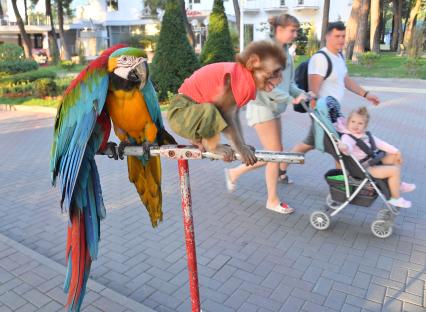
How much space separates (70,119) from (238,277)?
193 centimetres

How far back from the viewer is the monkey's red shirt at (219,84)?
2193 mm

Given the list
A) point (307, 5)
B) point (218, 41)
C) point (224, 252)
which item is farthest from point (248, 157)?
point (307, 5)

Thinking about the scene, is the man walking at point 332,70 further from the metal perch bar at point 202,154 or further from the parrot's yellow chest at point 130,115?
the metal perch bar at point 202,154

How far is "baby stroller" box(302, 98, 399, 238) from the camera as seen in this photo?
3.74 metres

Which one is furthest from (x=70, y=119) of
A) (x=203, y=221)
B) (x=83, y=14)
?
(x=83, y=14)

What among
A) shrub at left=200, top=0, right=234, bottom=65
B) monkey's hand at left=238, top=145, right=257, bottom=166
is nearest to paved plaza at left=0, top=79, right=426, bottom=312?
monkey's hand at left=238, top=145, right=257, bottom=166

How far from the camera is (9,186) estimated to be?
5.58 m

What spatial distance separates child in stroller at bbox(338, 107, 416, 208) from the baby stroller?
0.07 meters

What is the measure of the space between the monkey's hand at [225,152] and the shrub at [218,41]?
35.5 ft

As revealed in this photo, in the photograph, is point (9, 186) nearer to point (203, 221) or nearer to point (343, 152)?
point (203, 221)

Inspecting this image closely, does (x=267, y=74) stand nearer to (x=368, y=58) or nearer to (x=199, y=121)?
(x=199, y=121)

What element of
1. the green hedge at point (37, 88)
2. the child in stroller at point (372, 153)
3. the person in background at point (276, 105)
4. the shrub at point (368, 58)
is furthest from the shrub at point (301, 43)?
the child in stroller at point (372, 153)

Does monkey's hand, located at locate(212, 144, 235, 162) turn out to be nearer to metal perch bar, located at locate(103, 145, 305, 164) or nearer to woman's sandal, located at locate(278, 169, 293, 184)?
metal perch bar, located at locate(103, 145, 305, 164)

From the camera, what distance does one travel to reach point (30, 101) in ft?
42.3
